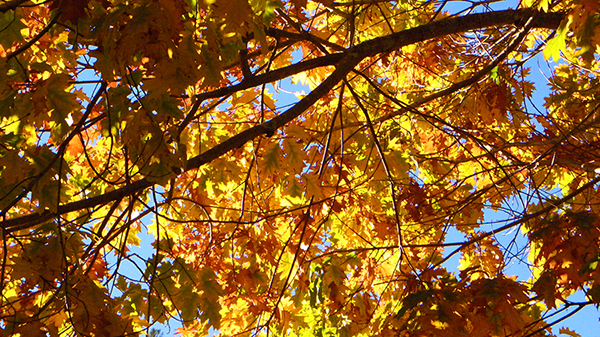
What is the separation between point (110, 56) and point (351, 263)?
112 inches

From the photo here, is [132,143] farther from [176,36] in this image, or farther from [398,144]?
[398,144]

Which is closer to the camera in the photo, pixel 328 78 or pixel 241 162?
pixel 328 78

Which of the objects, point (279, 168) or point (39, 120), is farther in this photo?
point (279, 168)

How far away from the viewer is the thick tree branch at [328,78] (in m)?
2.05

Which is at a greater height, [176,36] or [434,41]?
[434,41]

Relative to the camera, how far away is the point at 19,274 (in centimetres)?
238

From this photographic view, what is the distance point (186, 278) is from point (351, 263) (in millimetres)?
1422

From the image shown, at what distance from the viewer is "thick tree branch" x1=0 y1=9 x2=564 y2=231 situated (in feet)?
6.72

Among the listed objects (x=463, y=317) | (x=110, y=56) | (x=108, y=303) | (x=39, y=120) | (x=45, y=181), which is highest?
(x=39, y=120)

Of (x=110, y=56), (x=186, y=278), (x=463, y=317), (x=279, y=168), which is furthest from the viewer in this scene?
(x=279, y=168)

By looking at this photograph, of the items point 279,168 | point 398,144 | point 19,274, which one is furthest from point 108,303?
point 398,144

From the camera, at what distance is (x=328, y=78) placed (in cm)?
260

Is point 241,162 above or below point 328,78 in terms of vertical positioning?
above

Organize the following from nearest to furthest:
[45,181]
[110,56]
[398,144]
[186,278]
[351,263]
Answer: [110,56], [45,181], [186,278], [351,263], [398,144]
